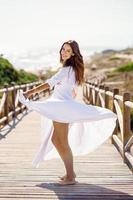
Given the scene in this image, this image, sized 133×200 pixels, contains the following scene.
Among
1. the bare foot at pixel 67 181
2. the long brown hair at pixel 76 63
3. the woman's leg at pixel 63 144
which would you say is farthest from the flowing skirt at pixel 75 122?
the bare foot at pixel 67 181

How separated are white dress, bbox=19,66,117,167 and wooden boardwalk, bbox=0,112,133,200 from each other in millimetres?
395

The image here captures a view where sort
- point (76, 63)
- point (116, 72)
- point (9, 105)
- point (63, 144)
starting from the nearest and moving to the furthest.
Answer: point (76, 63), point (63, 144), point (9, 105), point (116, 72)

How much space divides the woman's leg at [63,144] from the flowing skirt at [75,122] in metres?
0.14

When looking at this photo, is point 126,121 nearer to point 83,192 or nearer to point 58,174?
point 58,174

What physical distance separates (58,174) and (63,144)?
921 mm

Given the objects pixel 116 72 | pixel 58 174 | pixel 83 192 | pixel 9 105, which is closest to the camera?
pixel 83 192

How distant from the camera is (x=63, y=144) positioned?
638cm

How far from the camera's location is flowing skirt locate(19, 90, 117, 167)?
6180 millimetres

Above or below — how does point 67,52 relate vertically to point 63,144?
above

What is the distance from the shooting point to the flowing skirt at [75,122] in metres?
6.18

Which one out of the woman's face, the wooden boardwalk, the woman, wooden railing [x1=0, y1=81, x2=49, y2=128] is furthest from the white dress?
wooden railing [x1=0, y1=81, x2=49, y2=128]

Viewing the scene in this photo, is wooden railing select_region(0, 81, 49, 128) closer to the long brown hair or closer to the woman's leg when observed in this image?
the woman's leg

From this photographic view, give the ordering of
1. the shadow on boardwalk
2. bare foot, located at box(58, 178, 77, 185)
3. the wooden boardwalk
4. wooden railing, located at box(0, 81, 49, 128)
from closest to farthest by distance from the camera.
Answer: the shadow on boardwalk → the wooden boardwalk → bare foot, located at box(58, 178, 77, 185) → wooden railing, located at box(0, 81, 49, 128)

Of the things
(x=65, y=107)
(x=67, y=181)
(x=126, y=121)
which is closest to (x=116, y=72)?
(x=126, y=121)
